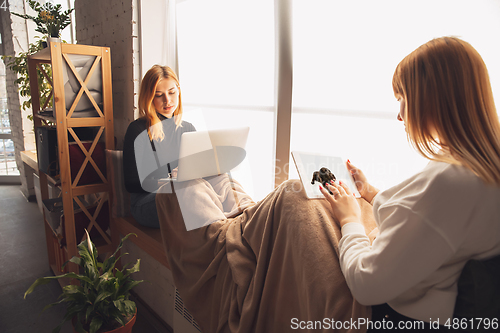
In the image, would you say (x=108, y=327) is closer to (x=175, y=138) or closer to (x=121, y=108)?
(x=175, y=138)

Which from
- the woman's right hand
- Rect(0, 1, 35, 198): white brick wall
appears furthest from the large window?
Rect(0, 1, 35, 198): white brick wall

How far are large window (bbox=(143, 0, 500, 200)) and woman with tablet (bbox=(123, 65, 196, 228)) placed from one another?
32 cm

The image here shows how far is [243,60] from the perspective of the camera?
6.39ft

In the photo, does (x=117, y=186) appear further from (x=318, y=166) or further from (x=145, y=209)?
(x=318, y=166)

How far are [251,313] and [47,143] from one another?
177 cm

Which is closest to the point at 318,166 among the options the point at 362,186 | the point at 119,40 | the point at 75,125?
the point at 362,186

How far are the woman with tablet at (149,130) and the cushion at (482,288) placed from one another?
57.9 inches

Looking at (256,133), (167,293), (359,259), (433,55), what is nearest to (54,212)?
(167,293)

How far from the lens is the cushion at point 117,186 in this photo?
2.01 meters

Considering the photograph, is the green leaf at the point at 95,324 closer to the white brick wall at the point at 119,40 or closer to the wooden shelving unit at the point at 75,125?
the wooden shelving unit at the point at 75,125

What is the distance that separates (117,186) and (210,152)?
2.98 feet

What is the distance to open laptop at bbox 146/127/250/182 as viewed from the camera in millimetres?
1390

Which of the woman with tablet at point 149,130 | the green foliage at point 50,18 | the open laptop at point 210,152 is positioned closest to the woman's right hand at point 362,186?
the open laptop at point 210,152

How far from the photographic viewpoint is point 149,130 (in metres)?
1.89
